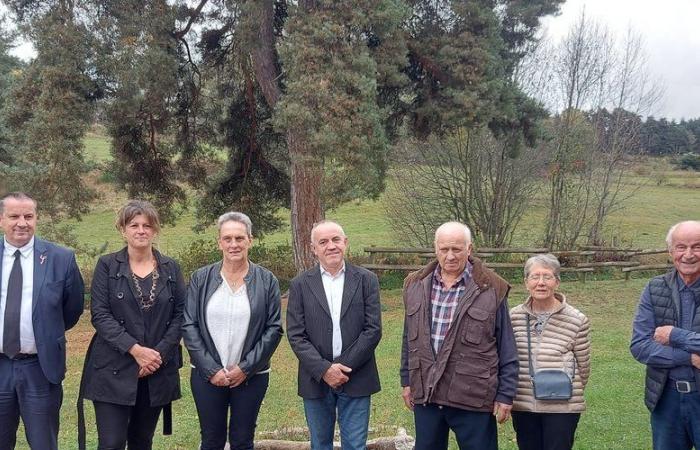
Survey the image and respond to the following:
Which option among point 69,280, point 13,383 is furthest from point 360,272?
point 13,383

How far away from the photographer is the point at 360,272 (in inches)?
144

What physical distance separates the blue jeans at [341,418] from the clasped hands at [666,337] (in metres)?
1.62

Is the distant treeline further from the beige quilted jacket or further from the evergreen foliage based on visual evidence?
the beige quilted jacket

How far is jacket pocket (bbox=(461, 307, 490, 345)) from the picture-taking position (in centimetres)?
326

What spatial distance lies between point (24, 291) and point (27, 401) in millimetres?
623

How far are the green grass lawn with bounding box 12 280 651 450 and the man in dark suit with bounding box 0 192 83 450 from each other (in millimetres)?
1623

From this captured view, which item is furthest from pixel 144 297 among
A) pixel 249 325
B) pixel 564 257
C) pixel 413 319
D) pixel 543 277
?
pixel 564 257

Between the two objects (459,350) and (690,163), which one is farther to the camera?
(690,163)

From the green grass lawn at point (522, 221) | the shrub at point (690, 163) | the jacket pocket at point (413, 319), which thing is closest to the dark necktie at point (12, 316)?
the jacket pocket at point (413, 319)

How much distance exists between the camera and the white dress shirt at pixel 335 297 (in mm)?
3553

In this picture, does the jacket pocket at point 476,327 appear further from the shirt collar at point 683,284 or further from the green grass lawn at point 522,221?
the green grass lawn at point 522,221

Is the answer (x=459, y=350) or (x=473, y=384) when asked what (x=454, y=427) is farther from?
(x=459, y=350)

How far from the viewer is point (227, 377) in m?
3.44

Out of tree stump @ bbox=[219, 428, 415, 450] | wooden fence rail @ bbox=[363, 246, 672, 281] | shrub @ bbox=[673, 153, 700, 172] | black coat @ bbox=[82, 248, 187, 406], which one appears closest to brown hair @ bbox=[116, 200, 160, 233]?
black coat @ bbox=[82, 248, 187, 406]
